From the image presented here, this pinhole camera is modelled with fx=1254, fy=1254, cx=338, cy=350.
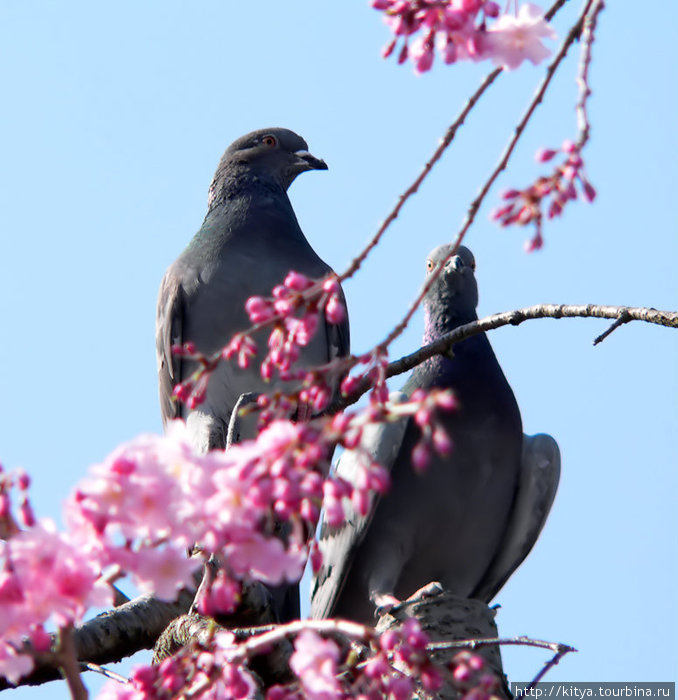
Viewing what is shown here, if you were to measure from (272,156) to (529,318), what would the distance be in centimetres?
371

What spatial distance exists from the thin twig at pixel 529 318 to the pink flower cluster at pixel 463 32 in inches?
45.0

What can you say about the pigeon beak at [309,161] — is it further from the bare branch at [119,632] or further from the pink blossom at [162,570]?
the pink blossom at [162,570]

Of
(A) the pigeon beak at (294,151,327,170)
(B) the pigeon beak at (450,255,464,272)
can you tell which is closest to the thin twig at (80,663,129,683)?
(B) the pigeon beak at (450,255,464,272)

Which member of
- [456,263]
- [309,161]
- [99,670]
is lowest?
[99,670]

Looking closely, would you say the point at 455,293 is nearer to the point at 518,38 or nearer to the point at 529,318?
→ the point at 529,318

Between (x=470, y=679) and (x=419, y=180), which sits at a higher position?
(x=419, y=180)

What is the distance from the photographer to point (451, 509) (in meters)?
5.66

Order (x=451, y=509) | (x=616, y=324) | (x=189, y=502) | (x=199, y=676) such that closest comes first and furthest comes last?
(x=189, y=502) → (x=199, y=676) → (x=616, y=324) → (x=451, y=509)

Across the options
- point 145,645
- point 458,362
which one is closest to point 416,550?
point 458,362

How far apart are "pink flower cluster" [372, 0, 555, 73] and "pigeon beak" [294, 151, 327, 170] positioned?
4710 mm

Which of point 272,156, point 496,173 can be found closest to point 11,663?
point 496,173

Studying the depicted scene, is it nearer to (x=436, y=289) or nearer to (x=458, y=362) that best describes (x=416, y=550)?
(x=458, y=362)

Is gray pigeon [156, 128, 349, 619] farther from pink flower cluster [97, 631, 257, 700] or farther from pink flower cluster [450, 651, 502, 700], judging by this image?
pink flower cluster [450, 651, 502, 700]

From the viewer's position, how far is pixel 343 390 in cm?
207
